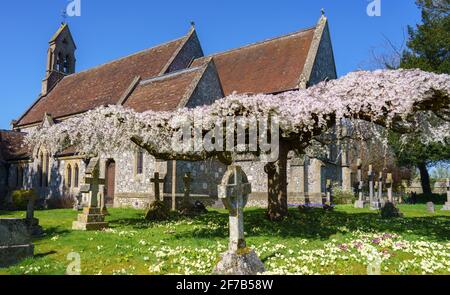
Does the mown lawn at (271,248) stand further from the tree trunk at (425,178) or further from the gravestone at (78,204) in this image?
the tree trunk at (425,178)

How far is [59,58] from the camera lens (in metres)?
36.5

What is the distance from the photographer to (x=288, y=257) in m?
7.23

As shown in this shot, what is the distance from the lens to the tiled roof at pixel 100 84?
2573 cm

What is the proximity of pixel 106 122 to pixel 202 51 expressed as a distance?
1828 centimetres

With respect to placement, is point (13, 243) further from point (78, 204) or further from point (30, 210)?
point (78, 204)

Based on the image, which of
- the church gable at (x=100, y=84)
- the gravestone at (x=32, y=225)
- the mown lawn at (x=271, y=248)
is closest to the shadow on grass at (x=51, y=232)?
the mown lawn at (x=271, y=248)

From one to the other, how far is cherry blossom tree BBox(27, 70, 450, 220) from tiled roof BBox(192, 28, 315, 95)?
39.9ft

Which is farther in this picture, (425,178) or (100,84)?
(425,178)

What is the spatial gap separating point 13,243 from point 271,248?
5402mm

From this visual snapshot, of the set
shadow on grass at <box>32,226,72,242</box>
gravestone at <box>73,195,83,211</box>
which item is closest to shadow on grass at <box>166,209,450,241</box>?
shadow on grass at <box>32,226,72,242</box>

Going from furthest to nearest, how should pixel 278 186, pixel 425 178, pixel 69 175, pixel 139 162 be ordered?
1. pixel 425 178
2. pixel 69 175
3. pixel 139 162
4. pixel 278 186

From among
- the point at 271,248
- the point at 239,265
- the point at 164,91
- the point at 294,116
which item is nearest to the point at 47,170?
the point at 164,91

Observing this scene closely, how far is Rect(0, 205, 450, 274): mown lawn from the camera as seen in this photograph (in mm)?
6684
